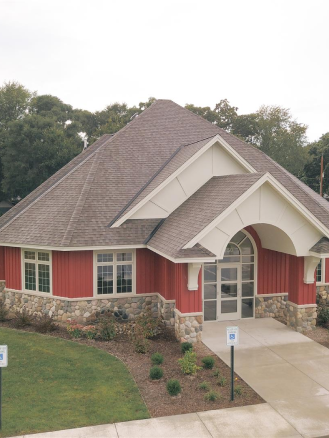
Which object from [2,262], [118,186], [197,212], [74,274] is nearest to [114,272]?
[74,274]

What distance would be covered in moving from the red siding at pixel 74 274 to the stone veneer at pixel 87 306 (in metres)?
0.28

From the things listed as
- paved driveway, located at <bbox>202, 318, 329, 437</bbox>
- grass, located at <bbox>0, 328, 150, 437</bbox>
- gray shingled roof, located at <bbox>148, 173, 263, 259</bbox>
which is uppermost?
gray shingled roof, located at <bbox>148, 173, 263, 259</bbox>

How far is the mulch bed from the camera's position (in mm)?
9805

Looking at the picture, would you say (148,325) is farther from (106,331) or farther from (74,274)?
(74,274)

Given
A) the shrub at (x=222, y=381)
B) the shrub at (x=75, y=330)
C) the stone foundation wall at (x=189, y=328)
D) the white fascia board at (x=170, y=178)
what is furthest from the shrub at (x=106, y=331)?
the shrub at (x=222, y=381)

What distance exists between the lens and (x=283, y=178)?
18625 mm

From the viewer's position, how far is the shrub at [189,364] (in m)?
11.4

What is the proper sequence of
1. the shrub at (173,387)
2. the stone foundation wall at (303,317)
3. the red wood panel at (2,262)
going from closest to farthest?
the shrub at (173,387)
the stone foundation wall at (303,317)
the red wood panel at (2,262)

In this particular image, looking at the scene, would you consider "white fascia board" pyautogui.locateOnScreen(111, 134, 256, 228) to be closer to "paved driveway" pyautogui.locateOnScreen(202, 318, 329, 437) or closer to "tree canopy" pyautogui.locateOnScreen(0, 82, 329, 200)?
"paved driveway" pyautogui.locateOnScreen(202, 318, 329, 437)

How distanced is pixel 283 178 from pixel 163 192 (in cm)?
571

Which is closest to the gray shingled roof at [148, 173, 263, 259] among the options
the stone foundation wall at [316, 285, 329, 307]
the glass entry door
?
the glass entry door

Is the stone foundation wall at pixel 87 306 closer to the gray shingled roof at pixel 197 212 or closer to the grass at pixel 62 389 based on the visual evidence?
the grass at pixel 62 389

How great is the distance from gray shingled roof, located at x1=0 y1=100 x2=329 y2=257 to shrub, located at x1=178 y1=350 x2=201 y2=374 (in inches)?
119

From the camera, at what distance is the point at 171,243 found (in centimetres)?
1391
